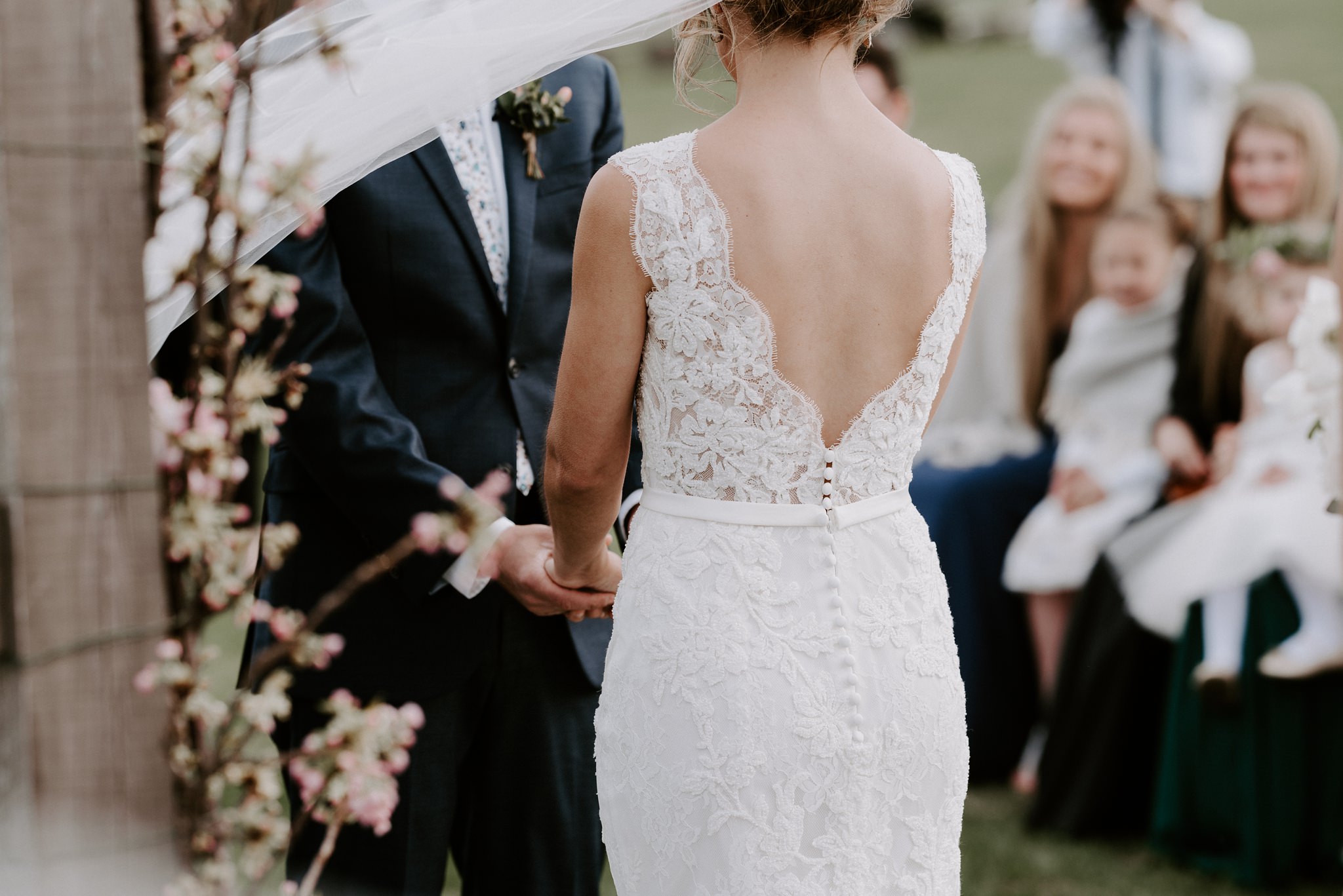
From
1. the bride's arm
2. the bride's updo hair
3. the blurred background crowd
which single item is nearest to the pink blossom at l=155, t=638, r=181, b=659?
the bride's arm

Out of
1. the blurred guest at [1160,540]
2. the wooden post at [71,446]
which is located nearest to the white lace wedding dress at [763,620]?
the wooden post at [71,446]

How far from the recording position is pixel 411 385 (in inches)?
91.3

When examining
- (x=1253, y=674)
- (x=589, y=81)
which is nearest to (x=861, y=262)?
(x=589, y=81)

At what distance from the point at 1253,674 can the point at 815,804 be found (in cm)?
283

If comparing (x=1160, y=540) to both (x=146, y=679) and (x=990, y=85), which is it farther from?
(x=990, y=85)

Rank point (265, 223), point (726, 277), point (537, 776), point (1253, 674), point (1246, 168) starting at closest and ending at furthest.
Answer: point (726, 277), point (265, 223), point (537, 776), point (1253, 674), point (1246, 168)

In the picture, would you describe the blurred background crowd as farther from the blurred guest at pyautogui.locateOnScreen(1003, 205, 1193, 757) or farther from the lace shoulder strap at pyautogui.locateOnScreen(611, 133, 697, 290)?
the lace shoulder strap at pyautogui.locateOnScreen(611, 133, 697, 290)

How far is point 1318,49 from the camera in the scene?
13.4 meters

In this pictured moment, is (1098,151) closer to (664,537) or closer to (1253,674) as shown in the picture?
(1253,674)

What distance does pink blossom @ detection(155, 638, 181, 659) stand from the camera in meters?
1.31

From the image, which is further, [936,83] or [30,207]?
[936,83]

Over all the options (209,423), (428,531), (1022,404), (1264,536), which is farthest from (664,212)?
(1022,404)

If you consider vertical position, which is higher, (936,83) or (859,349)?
(936,83)

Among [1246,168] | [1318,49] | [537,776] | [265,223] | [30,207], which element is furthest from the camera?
[1318,49]
